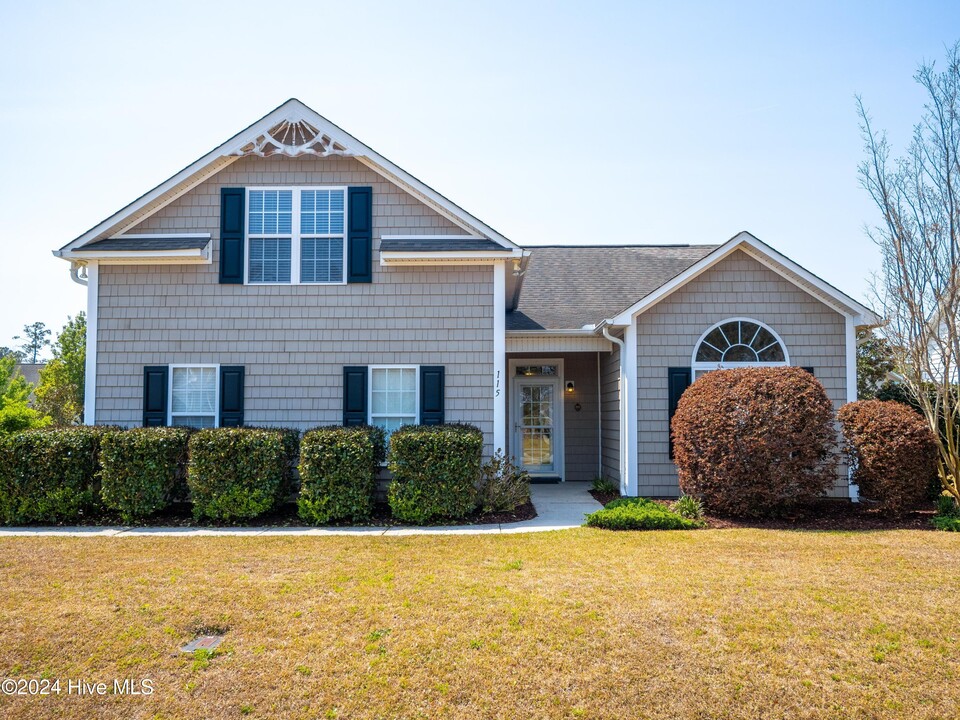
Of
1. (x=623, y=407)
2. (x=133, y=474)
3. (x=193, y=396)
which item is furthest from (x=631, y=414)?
(x=133, y=474)

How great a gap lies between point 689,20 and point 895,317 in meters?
5.32

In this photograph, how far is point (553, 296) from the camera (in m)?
12.8

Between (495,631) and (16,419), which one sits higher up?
(16,419)

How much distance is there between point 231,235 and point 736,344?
824 cm

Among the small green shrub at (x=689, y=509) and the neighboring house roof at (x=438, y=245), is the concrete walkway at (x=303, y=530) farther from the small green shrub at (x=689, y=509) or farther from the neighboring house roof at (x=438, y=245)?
the neighboring house roof at (x=438, y=245)

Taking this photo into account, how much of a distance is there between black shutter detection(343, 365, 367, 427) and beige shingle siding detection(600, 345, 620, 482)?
4.29m

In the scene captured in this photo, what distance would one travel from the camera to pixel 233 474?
8.32 m

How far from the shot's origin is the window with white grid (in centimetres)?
994

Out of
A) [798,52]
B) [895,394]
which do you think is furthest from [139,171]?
[895,394]

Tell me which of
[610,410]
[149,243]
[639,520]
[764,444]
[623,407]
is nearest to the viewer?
[639,520]

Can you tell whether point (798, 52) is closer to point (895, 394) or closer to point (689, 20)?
point (689, 20)

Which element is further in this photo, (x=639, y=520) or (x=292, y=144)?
(x=292, y=144)

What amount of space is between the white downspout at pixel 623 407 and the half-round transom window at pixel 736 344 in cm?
116

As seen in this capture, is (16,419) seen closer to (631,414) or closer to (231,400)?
(231,400)
